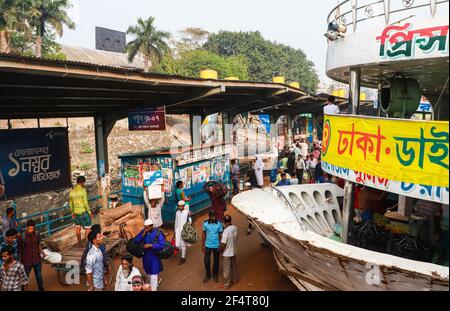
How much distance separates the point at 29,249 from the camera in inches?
247

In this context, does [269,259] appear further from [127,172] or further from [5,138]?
[5,138]

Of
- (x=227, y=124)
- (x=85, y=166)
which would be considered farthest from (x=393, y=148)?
(x=85, y=166)

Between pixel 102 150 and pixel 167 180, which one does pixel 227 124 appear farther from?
pixel 167 180

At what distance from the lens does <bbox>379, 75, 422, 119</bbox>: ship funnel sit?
20.2ft

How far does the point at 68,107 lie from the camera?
11.0 meters

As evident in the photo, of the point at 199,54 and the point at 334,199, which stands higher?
the point at 199,54

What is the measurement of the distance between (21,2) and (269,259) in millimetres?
34799

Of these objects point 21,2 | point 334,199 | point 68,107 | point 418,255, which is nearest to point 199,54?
point 21,2

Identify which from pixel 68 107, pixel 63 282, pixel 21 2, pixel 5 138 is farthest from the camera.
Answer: pixel 21 2

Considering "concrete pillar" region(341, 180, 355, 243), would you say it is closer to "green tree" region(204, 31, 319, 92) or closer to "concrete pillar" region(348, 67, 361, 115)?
"concrete pillar" region(348, 67, 361, 115)

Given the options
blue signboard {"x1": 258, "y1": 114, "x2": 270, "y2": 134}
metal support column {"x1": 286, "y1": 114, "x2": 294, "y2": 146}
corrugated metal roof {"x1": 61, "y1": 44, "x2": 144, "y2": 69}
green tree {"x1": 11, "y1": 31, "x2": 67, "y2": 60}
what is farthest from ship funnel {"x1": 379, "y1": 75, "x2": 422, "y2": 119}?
corrugated metal roof {"x1": 61, "y1": 44, "x2": 144, "y2": 69}

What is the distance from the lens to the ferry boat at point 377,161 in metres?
4.40

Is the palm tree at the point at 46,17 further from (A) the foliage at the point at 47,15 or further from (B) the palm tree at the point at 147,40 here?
(B) the palm tree at the point at 147,40

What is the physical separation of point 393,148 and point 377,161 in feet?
1.08
